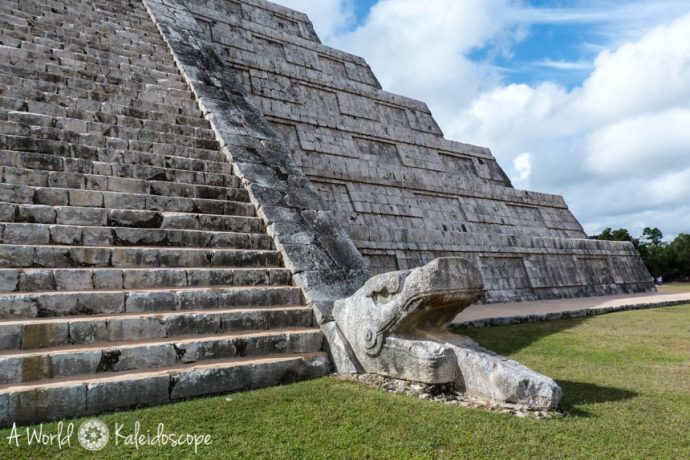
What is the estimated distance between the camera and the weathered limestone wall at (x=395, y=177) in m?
11.9

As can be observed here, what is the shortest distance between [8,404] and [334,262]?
11.7 feet

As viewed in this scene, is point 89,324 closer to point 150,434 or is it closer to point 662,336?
point 150,434

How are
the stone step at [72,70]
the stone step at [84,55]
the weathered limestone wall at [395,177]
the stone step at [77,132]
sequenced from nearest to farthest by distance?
the stone step at [77,132], the stone step at [72,70], the stone step at [84,55], the weathered limestone wall at [395,177]

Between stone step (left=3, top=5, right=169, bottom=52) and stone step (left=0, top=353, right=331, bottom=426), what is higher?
stone step (left=3, top=5, right=169, bottom=52)

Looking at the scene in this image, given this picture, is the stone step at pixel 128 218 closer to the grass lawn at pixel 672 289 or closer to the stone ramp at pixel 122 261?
the stone ramp at pixel 122 261

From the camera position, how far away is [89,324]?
168 inches

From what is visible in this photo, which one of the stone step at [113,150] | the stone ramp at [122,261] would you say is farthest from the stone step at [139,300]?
the stone step at [113,150]

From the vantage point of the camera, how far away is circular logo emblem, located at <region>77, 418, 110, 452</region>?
3129mm

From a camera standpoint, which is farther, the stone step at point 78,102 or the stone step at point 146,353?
the stone step at point 78,102

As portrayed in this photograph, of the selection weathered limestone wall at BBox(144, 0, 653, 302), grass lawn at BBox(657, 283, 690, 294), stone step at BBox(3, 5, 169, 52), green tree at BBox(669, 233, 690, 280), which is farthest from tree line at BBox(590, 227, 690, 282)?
stone step at BBox(3, 5, 169, 52)

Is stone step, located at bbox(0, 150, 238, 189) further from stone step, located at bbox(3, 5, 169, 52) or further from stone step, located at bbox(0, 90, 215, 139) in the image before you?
stone step, located at bbox(3, 5, 169, 52)

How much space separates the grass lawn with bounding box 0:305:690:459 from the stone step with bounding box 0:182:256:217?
268 cm

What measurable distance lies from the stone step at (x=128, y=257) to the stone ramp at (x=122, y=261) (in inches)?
0.5

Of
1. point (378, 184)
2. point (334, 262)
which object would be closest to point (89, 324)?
point (334, 262)
